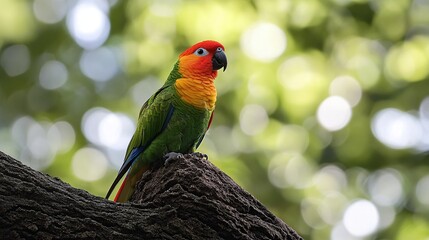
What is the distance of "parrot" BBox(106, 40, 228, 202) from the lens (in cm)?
346

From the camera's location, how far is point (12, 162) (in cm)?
245

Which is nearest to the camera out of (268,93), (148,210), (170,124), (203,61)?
(148,210)

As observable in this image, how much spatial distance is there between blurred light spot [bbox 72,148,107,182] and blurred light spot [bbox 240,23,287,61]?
2399 millimetres

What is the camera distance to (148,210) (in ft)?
8.61

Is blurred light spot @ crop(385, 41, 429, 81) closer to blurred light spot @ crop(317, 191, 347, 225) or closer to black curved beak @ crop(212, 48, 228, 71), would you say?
blurred light spot @ crop(317, 191, 347, 225)

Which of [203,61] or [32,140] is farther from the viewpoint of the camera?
[32,140]

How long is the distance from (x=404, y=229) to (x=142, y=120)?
4.81 meters

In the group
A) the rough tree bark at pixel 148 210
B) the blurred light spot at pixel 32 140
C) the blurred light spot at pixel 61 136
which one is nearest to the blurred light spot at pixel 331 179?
the blurred light spot at pixel 61 136

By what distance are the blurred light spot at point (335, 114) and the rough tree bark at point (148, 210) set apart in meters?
4.44

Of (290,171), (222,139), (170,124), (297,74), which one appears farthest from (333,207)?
(170,124)

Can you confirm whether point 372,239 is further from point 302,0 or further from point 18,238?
point 18,238

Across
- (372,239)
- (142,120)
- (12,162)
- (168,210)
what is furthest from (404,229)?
(12,162)

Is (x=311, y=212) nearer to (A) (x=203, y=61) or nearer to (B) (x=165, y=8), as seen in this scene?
(B) (x=165, y=8)

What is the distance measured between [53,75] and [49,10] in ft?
2.88
